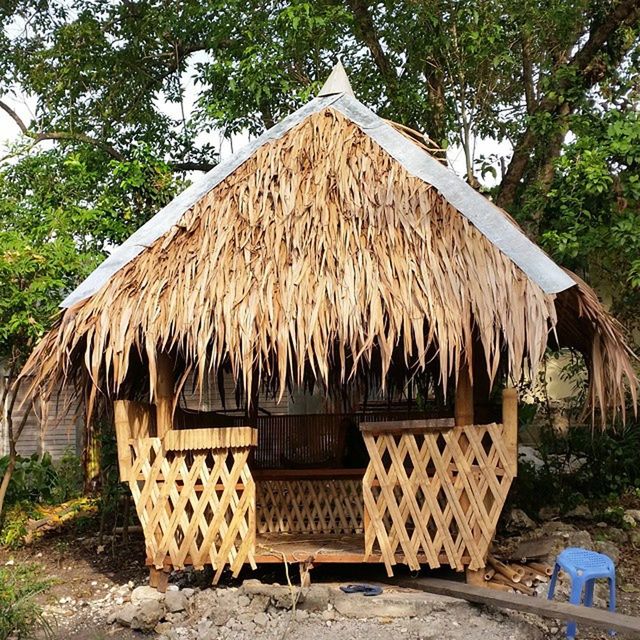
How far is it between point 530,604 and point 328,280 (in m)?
2.32

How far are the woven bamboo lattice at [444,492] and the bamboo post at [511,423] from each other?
0.12ft

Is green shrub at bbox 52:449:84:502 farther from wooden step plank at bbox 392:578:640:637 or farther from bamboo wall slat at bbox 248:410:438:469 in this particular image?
wooden step plank at bbox 392:578:640:637

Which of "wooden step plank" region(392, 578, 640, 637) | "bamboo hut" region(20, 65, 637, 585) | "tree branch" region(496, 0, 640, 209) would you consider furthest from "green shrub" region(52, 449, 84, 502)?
"tree branch" region(496, 0, 640, 209)

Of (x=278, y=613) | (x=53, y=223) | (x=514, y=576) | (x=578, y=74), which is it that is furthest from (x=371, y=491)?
(x=578, y=74)

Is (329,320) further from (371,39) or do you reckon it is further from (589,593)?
(371,39)

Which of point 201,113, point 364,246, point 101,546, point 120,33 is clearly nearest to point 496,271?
point 364,246

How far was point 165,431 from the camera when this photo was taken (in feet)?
19.6

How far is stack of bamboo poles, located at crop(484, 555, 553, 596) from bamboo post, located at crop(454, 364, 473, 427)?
1075 mm

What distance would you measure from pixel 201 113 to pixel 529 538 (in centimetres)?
607

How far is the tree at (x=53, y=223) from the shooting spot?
771cm

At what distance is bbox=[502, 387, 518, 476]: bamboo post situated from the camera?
5570 millimetres

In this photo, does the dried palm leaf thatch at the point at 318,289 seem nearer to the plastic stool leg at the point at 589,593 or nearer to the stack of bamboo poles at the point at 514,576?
the plastic stool leg at the point at 589,593

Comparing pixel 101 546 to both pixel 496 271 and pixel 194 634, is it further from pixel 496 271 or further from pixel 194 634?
pixel 496 271

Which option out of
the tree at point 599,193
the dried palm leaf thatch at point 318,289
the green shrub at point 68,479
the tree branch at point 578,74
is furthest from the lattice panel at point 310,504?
the tree branch at point 578,74
